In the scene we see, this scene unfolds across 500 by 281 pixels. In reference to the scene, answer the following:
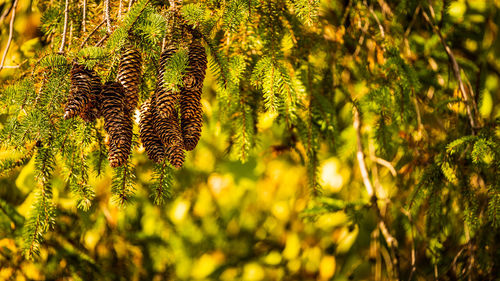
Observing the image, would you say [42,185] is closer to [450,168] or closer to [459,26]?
[450,168]

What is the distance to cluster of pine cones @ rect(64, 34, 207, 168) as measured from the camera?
1.73ft

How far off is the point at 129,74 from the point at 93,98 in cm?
6

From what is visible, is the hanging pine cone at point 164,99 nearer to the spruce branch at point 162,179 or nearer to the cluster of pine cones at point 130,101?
the cluster of pine cones at point 130,101

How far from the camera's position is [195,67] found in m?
0.55

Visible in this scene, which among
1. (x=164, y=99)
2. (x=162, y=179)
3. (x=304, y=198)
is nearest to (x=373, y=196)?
(x=304, y=198)

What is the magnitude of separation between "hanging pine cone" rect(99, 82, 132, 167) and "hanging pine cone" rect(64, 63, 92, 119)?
0.08ft

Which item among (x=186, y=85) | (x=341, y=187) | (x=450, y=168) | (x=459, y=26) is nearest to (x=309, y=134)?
(x=450, y=168)

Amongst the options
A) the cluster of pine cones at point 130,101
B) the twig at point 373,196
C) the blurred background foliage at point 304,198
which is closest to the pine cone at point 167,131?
the cluster of pine cones at point 130,101

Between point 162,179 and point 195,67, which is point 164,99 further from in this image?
point 162,179

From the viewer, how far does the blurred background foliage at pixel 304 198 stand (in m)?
1.15

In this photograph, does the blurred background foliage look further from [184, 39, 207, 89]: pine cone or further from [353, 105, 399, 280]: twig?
[184, 39, 207, 89]: pine cone

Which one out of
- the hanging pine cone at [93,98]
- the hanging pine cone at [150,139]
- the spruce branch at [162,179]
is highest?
the hanging pine cone at [93,98]

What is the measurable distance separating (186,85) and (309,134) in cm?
46

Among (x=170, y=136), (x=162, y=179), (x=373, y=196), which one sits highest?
(x=170, y=136)
